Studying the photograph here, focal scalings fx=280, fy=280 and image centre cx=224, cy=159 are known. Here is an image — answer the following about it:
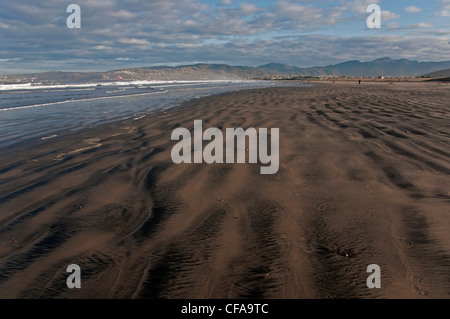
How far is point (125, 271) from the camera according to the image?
256 cm

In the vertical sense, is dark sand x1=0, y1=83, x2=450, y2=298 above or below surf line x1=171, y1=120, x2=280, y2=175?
below

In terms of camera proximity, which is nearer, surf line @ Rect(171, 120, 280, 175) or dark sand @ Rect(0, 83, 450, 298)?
dark sand @ Rect(0, 83, 450, 298)

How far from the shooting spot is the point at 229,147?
21.7ft

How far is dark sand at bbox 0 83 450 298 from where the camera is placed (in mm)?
2379

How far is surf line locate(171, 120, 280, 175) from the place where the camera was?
5676 millimetres

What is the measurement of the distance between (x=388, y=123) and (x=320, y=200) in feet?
21.2

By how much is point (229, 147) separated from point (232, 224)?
3.49 meters

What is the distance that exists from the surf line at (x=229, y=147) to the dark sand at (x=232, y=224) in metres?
0.27

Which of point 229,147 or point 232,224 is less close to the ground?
point 229,147

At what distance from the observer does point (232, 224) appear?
3.29 metres

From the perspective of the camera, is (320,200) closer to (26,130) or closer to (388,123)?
(388,123)

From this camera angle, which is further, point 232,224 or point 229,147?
point 229,147

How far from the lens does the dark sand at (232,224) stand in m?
2.38

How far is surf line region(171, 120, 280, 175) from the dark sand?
27 centimetres
